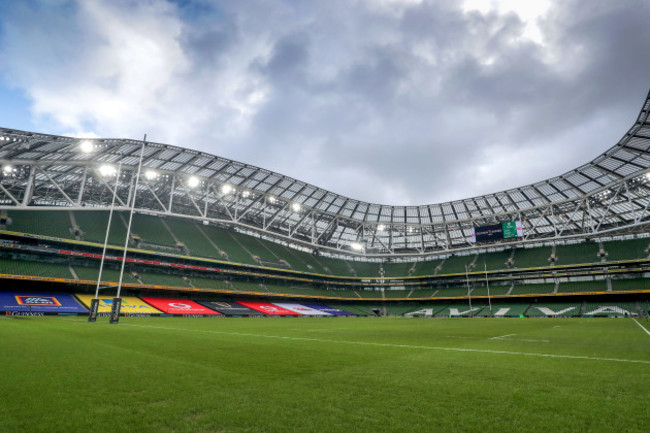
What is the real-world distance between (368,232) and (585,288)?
38.2 metres

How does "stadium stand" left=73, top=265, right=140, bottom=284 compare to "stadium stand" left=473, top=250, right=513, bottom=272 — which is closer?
"stadium stand" left=73, top=265, right=140, bottom=284

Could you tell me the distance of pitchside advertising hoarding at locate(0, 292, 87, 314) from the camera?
1190 inches

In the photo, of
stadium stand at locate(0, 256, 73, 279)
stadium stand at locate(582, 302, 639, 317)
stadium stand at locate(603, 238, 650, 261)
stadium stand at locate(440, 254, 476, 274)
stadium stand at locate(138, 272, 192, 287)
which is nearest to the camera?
stadium stand at locate(0, 256, 73, 279)

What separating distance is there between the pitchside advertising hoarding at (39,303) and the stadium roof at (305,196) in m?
9.14

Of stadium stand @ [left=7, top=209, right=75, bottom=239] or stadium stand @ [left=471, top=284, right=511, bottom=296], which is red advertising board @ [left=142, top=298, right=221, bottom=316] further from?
stadium stand @ [left=471, top=284, right=511, bottom=296]

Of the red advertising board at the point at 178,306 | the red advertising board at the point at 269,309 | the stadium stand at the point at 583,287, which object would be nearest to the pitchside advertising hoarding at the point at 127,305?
the red advertising board at the point at 178,306

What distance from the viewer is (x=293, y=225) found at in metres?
64.8

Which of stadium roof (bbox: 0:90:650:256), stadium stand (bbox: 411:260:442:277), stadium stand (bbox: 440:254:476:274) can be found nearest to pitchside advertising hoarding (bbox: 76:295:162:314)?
stadium roof (bbox: 0:90:650:256)

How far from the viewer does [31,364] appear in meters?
6.81

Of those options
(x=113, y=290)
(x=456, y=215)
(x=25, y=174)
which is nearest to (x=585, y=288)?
(x=456, y=215)

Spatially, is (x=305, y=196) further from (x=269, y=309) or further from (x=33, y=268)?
(x=33, y=268)

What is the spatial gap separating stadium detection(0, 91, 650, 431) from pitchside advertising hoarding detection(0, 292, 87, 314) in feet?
0.85

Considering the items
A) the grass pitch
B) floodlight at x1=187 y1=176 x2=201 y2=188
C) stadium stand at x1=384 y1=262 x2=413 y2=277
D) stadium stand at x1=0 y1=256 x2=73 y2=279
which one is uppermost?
floodlight at x1=187 y1=176 x2=201 y2=188

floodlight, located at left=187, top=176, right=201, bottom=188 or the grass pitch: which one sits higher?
floodlight, located at left=187, top=176, right=201, bottom=188
